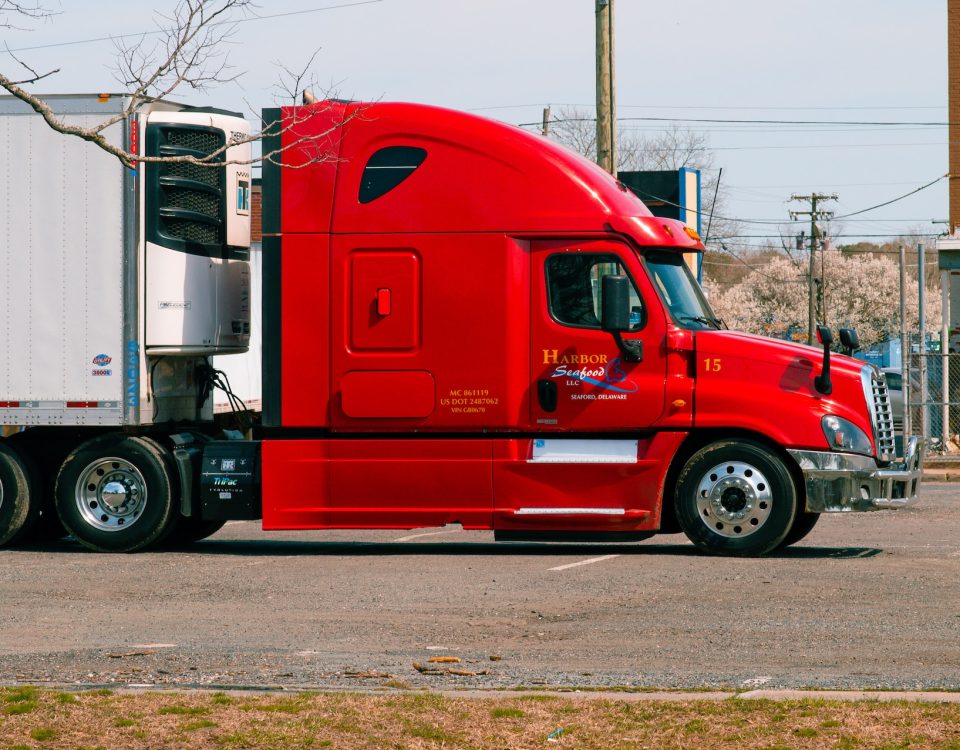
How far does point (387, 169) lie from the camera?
44.0ft

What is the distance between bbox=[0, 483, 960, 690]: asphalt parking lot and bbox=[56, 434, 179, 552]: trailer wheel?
247 millimetres

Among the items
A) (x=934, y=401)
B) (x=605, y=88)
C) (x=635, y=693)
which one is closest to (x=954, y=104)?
(x=934, y=401)

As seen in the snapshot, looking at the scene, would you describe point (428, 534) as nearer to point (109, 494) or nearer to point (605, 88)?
point (109, 494)

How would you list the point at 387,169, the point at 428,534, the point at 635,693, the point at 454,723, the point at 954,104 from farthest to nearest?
the point at 954,104 < the point at 428,534 < the point at 387,169 < the point at 635,693 < the point at 454,723

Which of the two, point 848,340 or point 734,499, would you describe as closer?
point 734,499

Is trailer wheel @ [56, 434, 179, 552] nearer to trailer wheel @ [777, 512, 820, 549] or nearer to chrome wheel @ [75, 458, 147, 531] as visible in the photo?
chrome wheel @ [75, 458, 147, 531]

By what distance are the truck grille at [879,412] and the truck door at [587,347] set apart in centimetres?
173

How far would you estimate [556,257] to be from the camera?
1327 cm

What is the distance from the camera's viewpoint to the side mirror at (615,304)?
1297 cm

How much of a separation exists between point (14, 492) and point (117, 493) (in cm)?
97

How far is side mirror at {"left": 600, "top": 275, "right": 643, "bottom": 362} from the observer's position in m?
13.0

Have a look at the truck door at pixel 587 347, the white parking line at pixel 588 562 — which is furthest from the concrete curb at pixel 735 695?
the truck door at pixel 587 347

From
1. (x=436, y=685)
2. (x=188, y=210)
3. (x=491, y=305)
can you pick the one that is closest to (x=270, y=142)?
(x=188, y=210)

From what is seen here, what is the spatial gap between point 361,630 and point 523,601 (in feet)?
5.05
